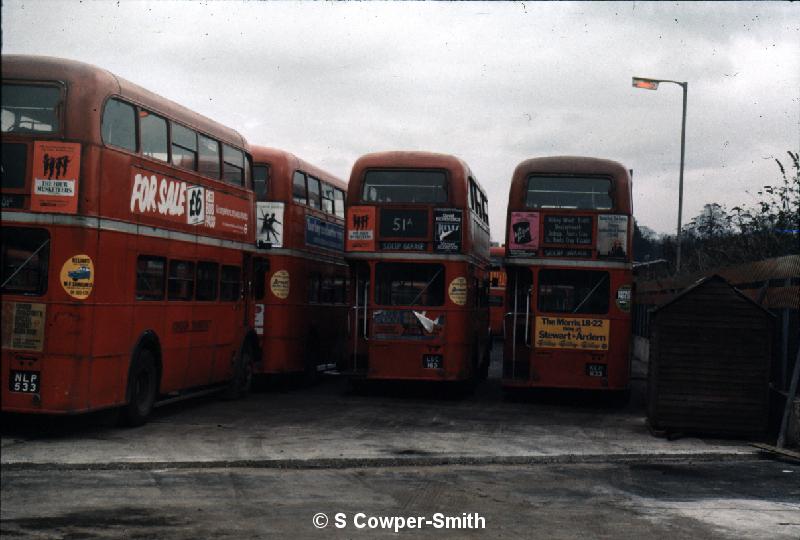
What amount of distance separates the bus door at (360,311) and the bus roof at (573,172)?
112 inches

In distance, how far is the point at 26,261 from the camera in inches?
464

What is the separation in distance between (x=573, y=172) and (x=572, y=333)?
282 cm

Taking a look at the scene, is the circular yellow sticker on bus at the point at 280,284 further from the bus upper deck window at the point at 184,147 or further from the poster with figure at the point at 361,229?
the bus upper deck window at the point at 184,147

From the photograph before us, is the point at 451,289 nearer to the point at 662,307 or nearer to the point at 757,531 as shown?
the point at 662,307

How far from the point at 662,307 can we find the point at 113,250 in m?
7.14

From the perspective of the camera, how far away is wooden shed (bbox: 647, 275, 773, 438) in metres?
13.9

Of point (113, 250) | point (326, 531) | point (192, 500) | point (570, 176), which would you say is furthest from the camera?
point (570, 176)

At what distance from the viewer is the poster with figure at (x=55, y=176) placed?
38.4ft

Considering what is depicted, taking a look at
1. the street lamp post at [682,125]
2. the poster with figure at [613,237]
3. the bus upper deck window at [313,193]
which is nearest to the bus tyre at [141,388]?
the bus upper deck window at [313,193]

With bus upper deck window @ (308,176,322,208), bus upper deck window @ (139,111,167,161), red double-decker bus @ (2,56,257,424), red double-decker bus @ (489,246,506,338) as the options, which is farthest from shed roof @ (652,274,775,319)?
red double-decker bus @ (489,246,506,338)

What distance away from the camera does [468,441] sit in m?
13.2

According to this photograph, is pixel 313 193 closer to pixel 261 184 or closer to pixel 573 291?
pixel 261 184

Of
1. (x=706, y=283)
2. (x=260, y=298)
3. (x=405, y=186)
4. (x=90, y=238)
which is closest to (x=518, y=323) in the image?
(x=405, y=186)

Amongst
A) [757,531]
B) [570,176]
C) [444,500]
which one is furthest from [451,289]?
[757,531]
